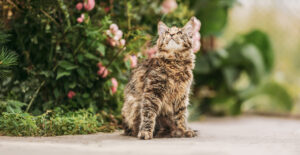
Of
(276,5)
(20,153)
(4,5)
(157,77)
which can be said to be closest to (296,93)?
(276,5)

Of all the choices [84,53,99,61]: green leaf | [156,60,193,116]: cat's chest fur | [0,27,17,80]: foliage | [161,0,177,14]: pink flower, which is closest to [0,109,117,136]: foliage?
[0,27,17,80]: foliage

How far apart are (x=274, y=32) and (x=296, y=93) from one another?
334 centimetres

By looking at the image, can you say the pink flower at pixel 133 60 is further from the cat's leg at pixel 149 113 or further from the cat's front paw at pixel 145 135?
the cat's front paw at pixel 145 135

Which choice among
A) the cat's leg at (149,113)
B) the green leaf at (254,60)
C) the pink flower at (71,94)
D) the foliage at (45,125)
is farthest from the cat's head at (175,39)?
the green leaf at (254,60)

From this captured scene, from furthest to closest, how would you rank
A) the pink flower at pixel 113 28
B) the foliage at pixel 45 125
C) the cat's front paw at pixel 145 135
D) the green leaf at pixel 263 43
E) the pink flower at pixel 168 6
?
1. the green leaf at pixel 263 43
2. the pink flower at pixel 168 6
3. the pink flower at pixel 113 28
4. the foliage at pixel 45 125
5. the cat's front paw at pixel 145 135

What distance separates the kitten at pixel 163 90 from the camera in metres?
3.27

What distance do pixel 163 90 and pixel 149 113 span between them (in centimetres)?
25

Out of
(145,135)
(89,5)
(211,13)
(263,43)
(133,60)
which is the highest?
(211,13)

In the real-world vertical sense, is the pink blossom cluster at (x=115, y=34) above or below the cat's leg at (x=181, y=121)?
above

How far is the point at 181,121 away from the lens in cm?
347

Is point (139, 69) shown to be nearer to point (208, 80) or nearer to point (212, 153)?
point (212, 153)

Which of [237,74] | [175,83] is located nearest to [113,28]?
[175,83]

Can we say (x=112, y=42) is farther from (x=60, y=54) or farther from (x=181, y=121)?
(x=181, y=121)

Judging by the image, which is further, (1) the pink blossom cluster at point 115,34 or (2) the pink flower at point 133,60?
(2) the pink flower at point 133,60
